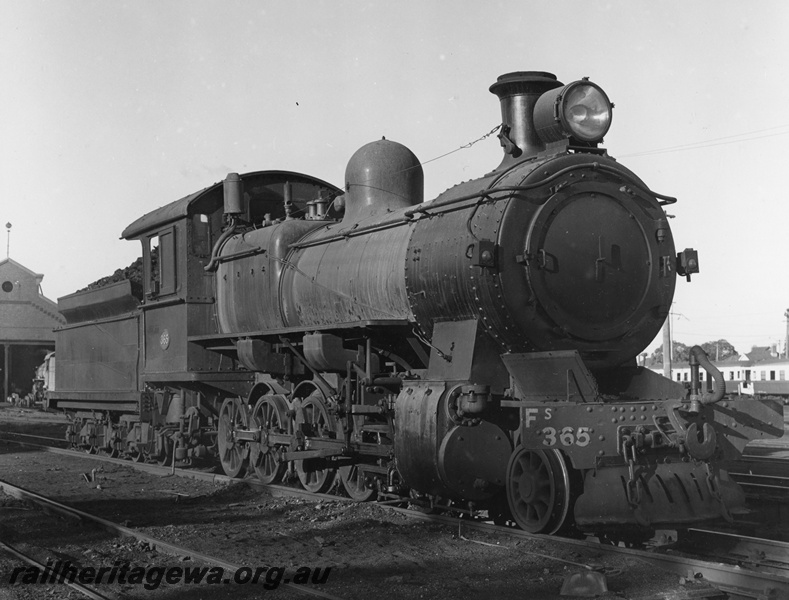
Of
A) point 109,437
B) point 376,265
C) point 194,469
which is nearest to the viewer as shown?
point 376,265

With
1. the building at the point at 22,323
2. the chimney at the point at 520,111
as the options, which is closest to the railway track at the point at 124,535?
the chimney at the point at 520,111

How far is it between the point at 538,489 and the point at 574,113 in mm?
3504

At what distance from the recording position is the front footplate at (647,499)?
6895 mm

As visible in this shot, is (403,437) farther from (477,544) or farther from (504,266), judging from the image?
(504,266)

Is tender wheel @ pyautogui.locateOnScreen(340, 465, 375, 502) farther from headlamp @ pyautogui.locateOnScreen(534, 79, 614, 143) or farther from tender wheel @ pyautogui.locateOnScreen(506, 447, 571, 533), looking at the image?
headlamp @ pyautogui.locateOnScreen(534, 79, 614, 143)

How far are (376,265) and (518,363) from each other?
7.95 feet

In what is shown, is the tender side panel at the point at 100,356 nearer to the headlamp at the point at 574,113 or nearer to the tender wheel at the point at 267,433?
the tender wheel at the point at 267,433

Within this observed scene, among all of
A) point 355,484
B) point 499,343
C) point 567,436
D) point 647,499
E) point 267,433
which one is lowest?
point 355,484

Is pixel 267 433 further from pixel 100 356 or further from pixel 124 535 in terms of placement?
pixel 100 356

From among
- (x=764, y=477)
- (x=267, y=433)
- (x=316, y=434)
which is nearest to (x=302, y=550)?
(x=316, y=434)

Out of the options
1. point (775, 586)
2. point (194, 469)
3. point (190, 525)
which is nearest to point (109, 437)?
point (194, 469)

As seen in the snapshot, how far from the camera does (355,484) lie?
10430mm

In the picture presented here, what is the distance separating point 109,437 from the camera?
1662 centimetres

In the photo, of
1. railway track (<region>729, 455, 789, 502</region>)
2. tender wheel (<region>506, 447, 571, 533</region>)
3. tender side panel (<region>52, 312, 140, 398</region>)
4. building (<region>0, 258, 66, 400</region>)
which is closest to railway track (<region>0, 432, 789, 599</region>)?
tender wheel (<region>506, 447, 571, 533</region>)
